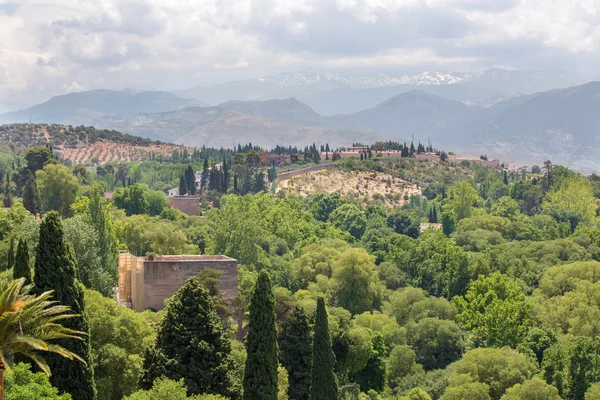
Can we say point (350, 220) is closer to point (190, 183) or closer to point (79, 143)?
point (190, 183)

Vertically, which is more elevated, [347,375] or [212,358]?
[212,358]

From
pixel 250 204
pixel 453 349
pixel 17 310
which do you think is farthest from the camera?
pixel 250 204

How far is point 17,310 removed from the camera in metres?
17.6

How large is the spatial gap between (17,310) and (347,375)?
2998cm

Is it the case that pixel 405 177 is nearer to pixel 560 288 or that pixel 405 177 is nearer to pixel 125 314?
pixel 560 288

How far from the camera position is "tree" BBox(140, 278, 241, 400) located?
94.8ft

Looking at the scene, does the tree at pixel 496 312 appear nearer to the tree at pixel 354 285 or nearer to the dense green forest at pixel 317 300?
the dense green forest at pixel 317 300

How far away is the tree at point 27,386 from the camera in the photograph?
2045 centimetres

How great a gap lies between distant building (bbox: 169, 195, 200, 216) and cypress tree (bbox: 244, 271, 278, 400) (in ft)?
248

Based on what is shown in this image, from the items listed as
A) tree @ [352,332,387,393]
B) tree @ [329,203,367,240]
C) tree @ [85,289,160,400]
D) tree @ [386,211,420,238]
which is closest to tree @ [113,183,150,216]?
tree @ [329,203,367,240]

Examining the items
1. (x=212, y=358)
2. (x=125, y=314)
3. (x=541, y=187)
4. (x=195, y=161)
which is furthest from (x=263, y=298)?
(x=195, y=161)

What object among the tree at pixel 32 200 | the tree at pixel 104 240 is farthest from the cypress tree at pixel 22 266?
the tree at pixel 32 200

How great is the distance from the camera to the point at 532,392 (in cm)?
4194

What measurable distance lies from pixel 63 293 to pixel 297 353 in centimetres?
1560
